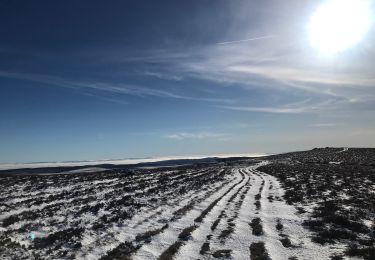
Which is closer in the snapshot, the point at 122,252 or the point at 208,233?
the point at 122,252

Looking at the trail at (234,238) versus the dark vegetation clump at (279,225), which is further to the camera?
the dark vegetation clump at (279,225)

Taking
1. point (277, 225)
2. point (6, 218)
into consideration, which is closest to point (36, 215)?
point (6, 218)

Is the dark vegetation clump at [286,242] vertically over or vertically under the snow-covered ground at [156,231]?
under

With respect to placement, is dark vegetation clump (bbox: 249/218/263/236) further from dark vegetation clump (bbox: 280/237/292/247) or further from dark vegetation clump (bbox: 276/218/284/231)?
dark vegetation clump (bbox: 280/237/292/247)

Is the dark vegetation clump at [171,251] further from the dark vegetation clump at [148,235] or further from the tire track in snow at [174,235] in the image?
the dark vegetation clump at [148,235]

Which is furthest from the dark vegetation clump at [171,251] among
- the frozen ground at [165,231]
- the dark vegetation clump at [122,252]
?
the dark vegetation clump at [122,252]

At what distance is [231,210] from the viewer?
63.2ft

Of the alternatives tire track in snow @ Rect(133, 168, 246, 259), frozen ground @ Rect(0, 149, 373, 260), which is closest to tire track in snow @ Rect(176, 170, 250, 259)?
frozen ground @ Rect(0, 149, 373, 260)

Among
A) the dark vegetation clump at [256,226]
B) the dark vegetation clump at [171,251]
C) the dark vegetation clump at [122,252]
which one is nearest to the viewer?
the dark vegetation clump at [171,251]

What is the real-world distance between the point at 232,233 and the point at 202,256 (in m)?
3.23

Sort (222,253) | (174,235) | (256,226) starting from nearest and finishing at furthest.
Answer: (222,253), (174,235), (256,226)

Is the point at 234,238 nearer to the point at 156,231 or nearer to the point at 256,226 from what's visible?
the point at 256,226

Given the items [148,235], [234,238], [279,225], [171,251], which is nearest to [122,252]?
[171,251]

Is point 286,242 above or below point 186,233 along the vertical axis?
below
